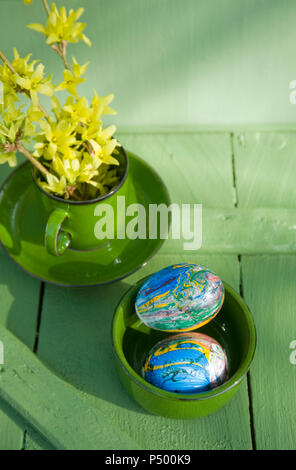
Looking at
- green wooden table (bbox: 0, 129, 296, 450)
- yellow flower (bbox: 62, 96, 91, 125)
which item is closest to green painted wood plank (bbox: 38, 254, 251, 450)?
green wooden table (bbox: 0, 129, 296, 450)

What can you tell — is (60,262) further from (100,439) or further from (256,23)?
(256,23)

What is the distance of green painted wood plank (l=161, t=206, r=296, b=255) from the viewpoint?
0.75m

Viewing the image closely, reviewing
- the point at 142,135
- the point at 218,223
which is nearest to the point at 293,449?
the point at 218,223

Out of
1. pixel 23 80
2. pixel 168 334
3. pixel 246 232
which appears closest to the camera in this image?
pixel 23 80

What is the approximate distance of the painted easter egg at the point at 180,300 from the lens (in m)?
0.58

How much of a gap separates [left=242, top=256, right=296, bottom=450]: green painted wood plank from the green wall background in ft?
0.96

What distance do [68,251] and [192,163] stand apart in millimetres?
275

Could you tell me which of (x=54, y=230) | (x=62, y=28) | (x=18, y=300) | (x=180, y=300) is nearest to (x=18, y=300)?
(x=18, y=300)

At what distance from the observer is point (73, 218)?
0.65m

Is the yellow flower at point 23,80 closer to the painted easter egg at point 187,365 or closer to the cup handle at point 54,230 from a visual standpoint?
the cup handle at point 54,230

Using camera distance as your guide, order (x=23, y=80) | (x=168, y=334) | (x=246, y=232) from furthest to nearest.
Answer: (x=246, y=232) → (x=168, y=334) → (x=23, y=80)

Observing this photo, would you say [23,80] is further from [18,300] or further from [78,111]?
[18,300]

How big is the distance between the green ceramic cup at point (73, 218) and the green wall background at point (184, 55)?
9.0 inches

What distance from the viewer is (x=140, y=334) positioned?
25.2 inches
